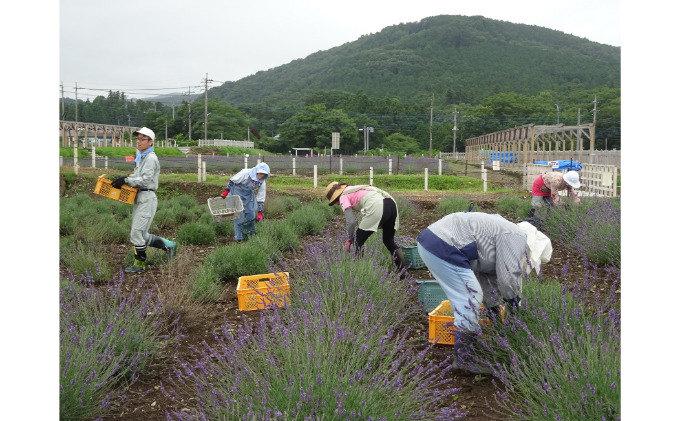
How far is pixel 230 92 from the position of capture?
128 metres

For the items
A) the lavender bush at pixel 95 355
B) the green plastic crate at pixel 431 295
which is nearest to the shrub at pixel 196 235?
the lavender bush at pixel 95 355

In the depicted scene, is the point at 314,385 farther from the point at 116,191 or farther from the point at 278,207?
the point at 278,207

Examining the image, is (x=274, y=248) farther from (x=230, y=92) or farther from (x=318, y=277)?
(x=230, y=92)

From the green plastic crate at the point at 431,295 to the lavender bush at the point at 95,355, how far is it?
2.22 m

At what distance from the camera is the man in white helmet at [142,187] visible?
6.79 m

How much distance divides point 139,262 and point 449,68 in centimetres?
13634

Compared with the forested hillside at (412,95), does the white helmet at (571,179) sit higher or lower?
lower

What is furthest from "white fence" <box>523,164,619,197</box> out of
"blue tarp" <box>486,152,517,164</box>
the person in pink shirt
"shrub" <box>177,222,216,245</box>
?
"blue tarp" <box>486,152,517,164</box>

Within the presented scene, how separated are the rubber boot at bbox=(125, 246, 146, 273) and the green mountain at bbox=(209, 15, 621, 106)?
105m

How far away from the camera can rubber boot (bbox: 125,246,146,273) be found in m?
7.03

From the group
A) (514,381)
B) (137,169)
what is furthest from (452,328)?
(137,169)

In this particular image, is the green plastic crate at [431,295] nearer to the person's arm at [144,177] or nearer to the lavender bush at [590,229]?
the lavender bush at [590,229]

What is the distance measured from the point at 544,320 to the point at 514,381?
1.50 feet

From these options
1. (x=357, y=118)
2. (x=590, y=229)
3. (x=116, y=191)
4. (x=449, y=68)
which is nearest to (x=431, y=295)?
(x=590, y=229)
